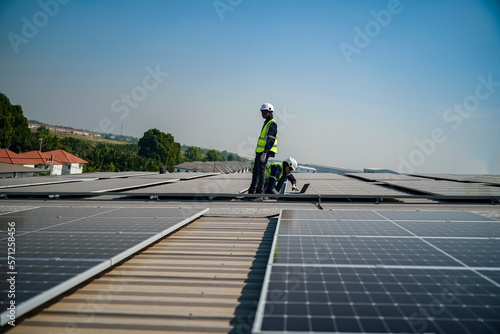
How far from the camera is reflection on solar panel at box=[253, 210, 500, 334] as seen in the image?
2.11 m

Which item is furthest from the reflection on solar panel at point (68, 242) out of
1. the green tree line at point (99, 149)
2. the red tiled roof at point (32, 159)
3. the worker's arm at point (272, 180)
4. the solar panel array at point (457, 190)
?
the green tree line at point (99, 149)

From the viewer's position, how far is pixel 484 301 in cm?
243

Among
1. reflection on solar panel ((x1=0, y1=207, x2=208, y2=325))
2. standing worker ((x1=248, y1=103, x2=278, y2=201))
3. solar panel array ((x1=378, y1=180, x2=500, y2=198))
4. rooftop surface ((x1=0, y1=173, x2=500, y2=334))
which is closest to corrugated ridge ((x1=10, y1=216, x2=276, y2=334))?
rooftop surface ((x1=0, y1=173, x2=500, y2=334))

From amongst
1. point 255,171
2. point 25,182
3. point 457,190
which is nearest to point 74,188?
point 25,182

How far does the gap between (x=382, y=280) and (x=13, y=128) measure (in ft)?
296

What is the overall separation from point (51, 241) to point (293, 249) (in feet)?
11.2

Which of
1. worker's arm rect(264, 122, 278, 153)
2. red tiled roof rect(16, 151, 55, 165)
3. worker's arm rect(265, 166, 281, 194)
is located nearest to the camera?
worker's arm rect(264, 122, 278, 153)

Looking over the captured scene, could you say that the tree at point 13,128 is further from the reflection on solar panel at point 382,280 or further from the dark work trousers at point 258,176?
the reflection on solar panel at point 382,280

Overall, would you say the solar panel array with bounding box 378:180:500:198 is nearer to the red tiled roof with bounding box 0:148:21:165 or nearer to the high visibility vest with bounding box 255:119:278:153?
the high visibility vest with bounding box 255:119:278:153

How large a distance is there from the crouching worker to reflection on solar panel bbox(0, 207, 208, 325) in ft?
11.1

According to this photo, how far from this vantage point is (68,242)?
407 centimetres

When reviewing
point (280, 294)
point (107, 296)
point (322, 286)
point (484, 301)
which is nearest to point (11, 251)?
point (107, 296)

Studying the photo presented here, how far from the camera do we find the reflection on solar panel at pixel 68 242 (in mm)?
2727

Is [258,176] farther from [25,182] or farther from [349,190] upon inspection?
[25,182]
